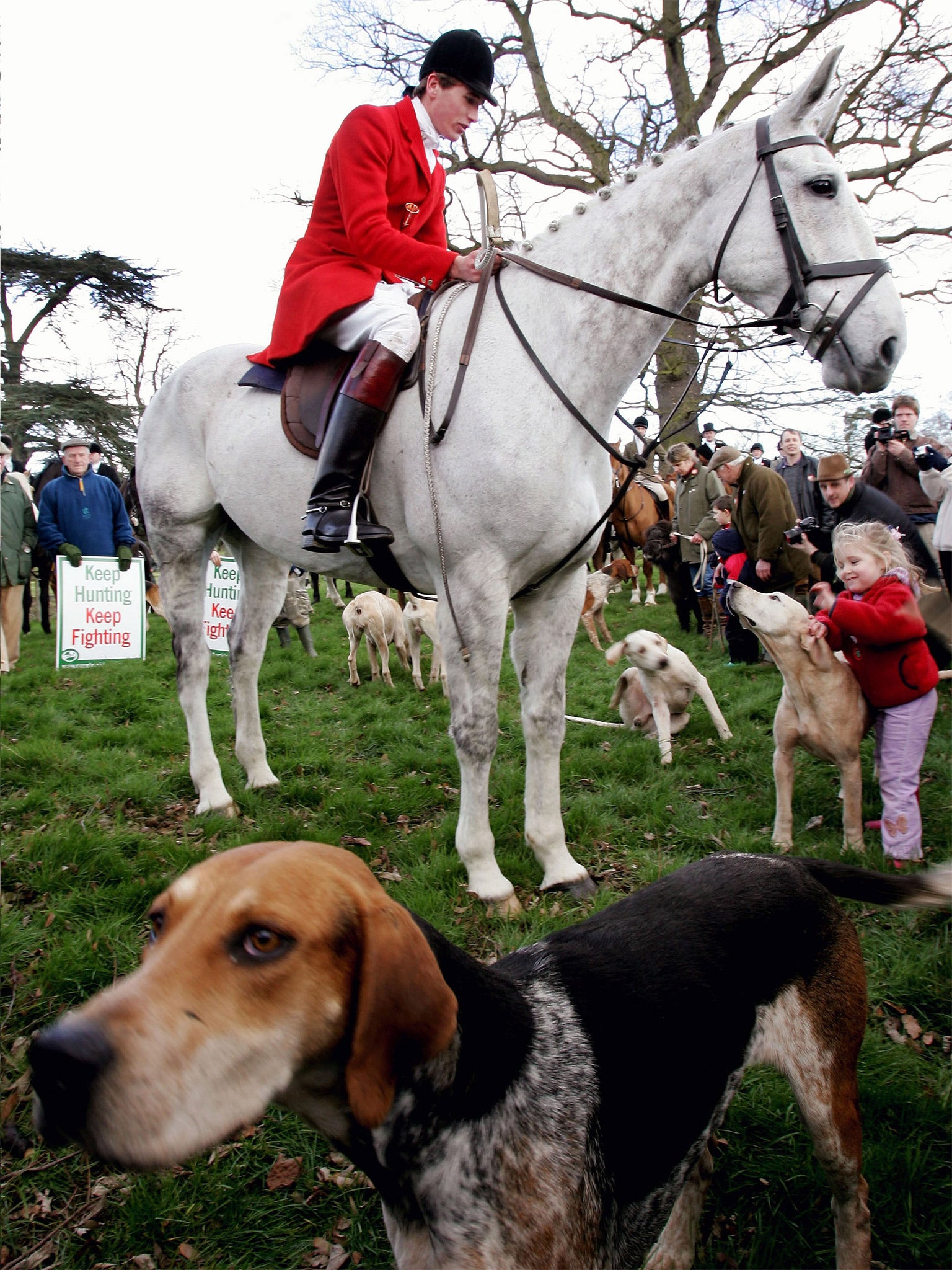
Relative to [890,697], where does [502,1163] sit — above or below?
below

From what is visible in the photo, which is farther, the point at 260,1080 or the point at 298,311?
the point at 298,311

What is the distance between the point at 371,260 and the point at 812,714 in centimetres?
343

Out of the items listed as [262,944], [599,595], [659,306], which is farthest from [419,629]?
[262,944]

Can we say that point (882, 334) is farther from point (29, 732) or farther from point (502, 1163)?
point (29, 732)

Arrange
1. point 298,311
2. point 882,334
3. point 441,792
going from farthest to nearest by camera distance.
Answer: point 441,792, point 298,311, point 882,334

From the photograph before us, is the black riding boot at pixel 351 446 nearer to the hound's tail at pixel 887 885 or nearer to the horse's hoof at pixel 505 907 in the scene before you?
the horse's hoof at pixel 505 907

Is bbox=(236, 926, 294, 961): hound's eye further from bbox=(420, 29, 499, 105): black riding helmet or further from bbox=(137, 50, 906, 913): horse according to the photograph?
bbox=(420, 29, 499, 105): black riding helmet

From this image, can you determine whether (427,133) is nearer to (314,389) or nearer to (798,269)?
(314,389)

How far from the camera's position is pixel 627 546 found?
560 inches

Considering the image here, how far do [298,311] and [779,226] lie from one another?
7.49 feet

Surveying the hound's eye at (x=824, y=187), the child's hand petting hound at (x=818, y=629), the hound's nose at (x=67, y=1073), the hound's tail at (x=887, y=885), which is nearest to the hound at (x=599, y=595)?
the child's hand petting hound at (x=818, y=629)

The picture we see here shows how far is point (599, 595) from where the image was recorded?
11.7 meters

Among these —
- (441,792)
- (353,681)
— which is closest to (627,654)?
(441,792)

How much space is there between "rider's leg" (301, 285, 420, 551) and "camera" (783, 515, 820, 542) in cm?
586
